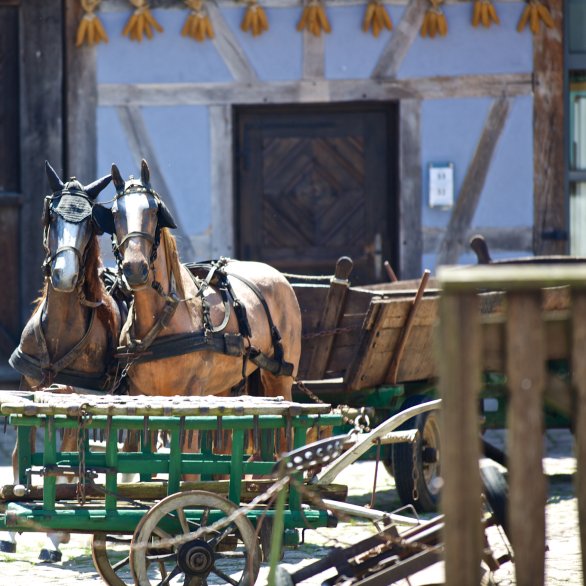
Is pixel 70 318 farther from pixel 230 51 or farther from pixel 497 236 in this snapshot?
pixel 497 236

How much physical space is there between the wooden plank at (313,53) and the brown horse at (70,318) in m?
4.67

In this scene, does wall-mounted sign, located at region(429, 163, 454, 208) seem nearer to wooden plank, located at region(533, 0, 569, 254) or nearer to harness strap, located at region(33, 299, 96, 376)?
wooden plank, located at region(533, 0, 569, 254)

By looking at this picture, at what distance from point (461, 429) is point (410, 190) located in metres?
8.47

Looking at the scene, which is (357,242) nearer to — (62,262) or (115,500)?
(62,262)

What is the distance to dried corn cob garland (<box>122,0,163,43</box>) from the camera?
11617 mm

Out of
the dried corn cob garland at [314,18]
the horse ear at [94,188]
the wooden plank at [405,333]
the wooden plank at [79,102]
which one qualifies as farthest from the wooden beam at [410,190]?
the horse ear at [94,188]

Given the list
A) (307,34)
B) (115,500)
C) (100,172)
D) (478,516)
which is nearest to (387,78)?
(307,34)

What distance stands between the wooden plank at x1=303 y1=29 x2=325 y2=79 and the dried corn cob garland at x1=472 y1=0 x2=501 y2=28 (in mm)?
1334

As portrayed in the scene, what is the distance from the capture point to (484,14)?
11.6 metres

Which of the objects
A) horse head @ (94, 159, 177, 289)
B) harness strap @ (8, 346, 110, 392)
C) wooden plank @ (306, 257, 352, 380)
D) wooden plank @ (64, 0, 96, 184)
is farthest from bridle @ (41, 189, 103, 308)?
wooden plank @ (64, 0, 96, 184)

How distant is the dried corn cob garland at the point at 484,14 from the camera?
11.6 meters

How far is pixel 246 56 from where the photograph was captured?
11.7 metres

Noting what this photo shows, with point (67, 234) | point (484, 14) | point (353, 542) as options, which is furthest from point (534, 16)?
point (67, 234)

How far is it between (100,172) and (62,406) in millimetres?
6598
